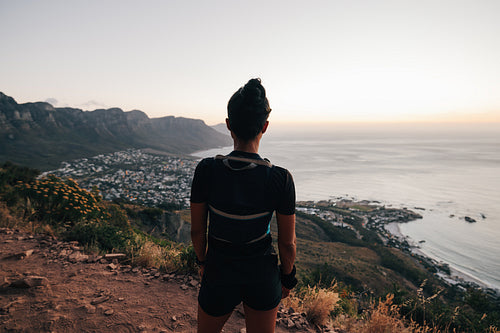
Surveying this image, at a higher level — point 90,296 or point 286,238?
point 286,238

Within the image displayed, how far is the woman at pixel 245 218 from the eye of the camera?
4.35 feet

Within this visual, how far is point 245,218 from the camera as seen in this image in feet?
4.37

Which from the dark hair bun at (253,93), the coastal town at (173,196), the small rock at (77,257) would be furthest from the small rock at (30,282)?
the coastal town at (173,196)

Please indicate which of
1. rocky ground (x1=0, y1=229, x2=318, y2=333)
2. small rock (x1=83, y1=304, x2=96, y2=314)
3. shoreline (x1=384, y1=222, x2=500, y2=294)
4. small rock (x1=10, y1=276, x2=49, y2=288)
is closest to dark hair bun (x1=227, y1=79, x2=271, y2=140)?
rocky ground (x1=0, y1=229, x2=318, y2=333)

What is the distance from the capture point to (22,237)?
15.1 feet

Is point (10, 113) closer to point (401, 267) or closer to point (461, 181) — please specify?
point (401, 267)

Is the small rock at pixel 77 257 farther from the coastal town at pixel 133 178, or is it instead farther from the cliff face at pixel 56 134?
the cliff face at pixel 56 134

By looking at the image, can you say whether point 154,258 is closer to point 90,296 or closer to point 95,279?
point 95,279

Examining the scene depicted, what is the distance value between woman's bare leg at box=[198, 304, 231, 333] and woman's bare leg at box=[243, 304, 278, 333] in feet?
Result: 0.49

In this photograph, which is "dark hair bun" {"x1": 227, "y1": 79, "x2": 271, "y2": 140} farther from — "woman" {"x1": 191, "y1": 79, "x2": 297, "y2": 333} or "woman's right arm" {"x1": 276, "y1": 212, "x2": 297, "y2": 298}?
"woman's right arm" {"x1": 276, "y1": 212, "x2": 297, "y2": 298}

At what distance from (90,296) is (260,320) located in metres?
2.94

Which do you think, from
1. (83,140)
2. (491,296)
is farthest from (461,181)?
(83,140)

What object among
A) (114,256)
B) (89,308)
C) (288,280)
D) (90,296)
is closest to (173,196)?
(114,256)

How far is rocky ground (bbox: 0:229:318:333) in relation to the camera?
2.63 metres
